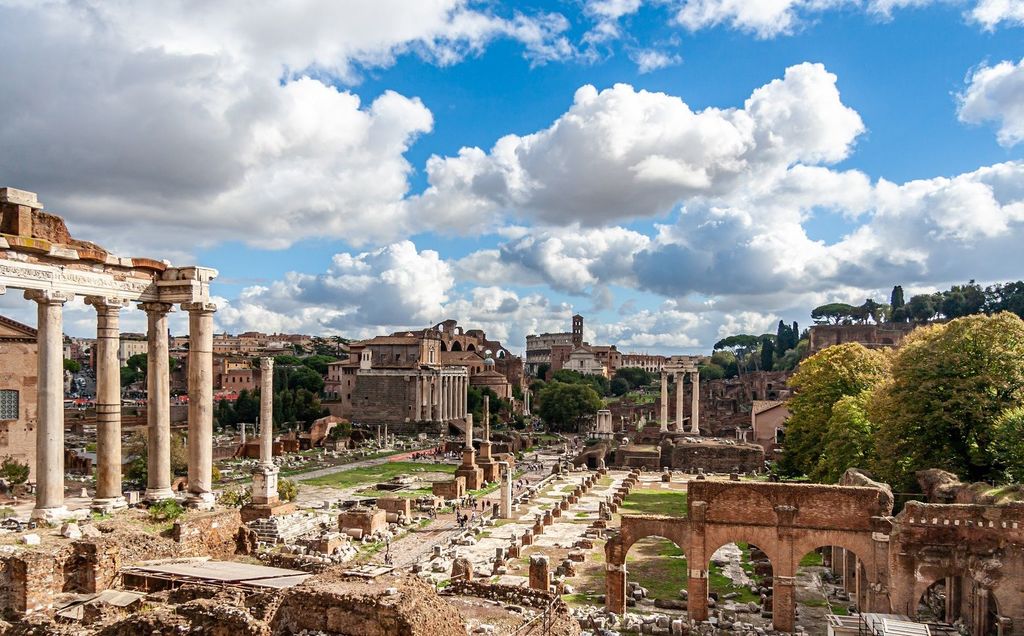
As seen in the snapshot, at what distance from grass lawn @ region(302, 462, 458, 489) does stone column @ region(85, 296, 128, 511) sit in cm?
2705

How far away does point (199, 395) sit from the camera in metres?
19.5

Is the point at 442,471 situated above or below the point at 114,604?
below

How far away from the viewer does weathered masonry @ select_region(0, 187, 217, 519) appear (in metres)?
16.5

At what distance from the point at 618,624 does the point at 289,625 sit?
407 inches

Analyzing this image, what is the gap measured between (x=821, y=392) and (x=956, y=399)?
14063mm

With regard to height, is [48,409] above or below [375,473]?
above

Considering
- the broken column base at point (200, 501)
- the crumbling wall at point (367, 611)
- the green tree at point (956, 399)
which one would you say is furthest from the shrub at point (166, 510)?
the green tree at point (956, 399)

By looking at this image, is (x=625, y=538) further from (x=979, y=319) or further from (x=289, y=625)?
(x=979, y=319)

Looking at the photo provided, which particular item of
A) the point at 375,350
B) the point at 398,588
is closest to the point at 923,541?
the point at 398,588

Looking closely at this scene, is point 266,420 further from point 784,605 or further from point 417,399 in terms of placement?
point 417,399

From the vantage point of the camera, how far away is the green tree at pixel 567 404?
8138cm

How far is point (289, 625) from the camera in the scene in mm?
10609

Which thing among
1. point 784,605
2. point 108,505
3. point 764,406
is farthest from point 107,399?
point 764,406

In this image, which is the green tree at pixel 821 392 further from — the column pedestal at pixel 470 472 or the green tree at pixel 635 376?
the green tree at pixel 635 376
